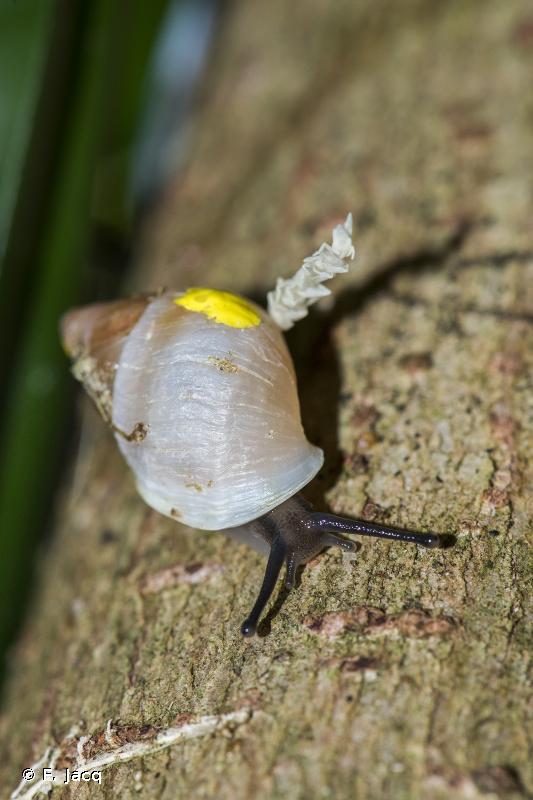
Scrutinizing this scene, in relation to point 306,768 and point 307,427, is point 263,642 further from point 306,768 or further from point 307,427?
point 307,427

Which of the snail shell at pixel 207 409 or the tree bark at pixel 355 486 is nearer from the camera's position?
the tree bark at pixel 355 486

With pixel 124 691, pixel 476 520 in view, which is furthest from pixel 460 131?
pixel 124 691

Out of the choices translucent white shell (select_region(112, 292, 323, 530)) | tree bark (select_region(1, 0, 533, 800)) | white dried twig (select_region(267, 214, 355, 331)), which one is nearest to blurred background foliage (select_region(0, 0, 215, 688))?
tree bark (select_region(1, 0, 533, 800))

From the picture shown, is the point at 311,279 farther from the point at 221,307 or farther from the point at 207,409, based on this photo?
the point at 207,409

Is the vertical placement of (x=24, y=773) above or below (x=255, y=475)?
below

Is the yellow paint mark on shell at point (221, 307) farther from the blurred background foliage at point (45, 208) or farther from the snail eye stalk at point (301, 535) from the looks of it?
the blurred background foliage at point (45, 208)

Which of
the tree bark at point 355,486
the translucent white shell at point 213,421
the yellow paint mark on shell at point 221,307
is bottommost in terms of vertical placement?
the tree bark at point 355,486

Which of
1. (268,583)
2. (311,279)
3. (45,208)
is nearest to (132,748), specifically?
(268,583)

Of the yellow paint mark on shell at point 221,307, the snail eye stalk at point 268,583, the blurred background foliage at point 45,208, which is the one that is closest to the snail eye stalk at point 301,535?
the snail eye stalk at point 268,583
